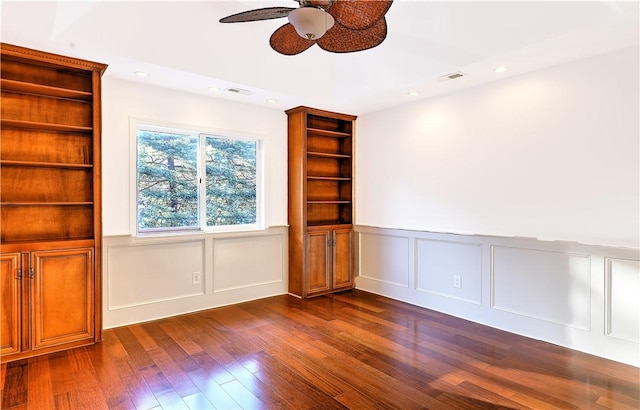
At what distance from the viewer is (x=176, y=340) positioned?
332 cm

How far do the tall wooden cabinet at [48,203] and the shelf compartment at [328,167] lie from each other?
8.34ft

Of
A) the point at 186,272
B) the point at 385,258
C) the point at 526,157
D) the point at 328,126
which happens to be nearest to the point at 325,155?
the point at 328,126

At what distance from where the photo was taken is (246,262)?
453cm

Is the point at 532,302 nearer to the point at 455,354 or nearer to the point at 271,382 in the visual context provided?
the point at 455,354

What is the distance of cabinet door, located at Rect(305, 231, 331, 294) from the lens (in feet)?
15.6

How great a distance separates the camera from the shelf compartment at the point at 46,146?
121 inches

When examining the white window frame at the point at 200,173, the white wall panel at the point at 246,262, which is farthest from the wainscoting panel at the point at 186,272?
the white window frame at the point at 200,173

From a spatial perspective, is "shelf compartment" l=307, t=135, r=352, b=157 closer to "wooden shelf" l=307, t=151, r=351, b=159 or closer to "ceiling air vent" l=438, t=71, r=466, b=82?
"wooden shelf" l=307, t=151, r=351, b=159

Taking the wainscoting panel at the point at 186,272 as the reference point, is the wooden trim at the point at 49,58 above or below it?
above

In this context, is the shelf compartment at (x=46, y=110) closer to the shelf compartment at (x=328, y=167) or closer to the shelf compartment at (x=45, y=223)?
the shelf compartment at (x=45, y=223)

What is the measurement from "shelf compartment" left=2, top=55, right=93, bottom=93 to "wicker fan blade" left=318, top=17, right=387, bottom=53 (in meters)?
2.33

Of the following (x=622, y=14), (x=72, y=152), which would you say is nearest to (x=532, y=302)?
(x=622, y=14)

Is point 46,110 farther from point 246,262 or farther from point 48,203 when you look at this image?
point 246,262

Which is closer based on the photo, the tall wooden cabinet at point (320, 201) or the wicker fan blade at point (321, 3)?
the wicker fan blade at point (321, 3)
